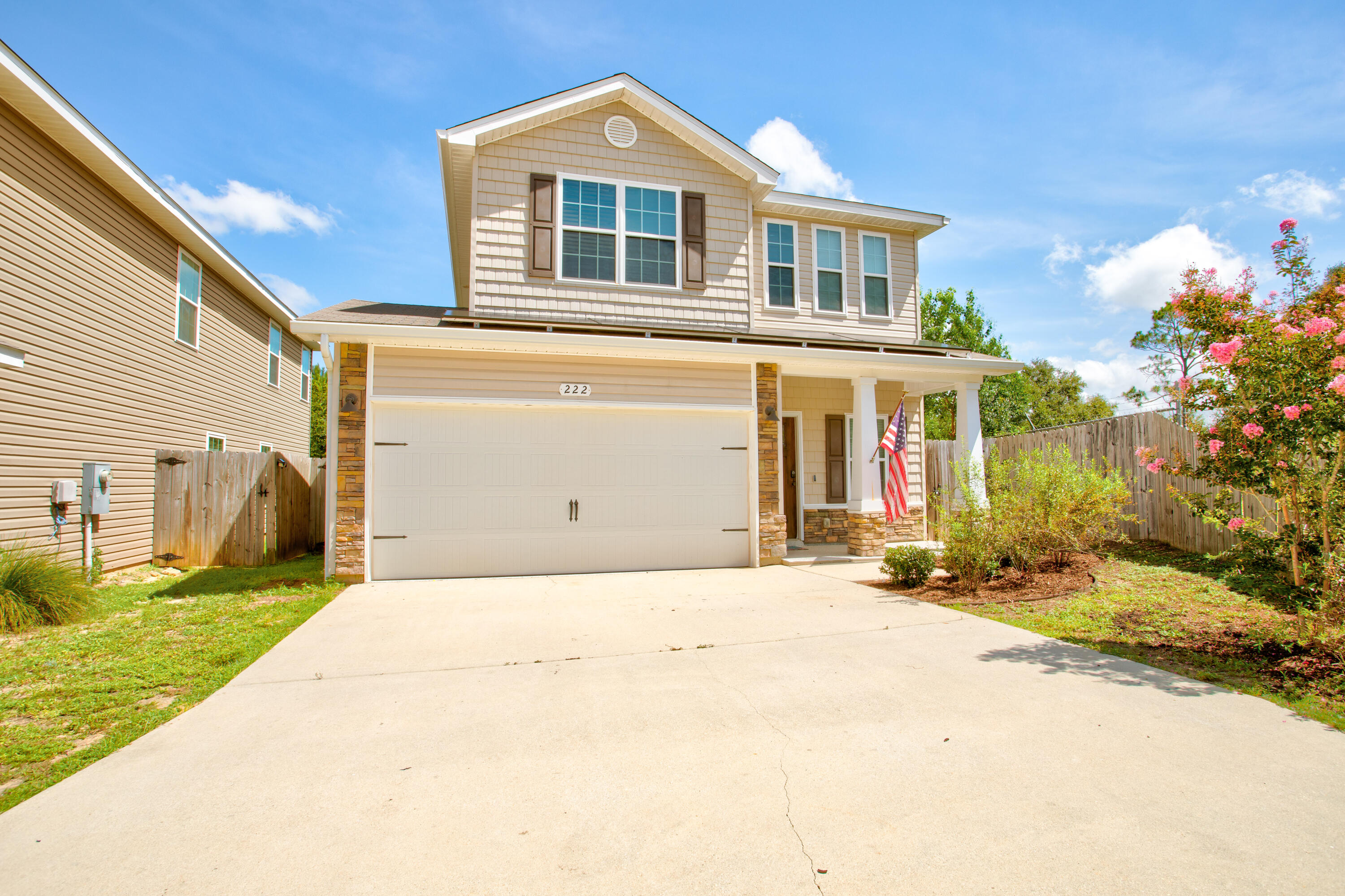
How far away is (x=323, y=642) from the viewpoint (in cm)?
539

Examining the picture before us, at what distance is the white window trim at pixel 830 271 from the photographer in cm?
1180

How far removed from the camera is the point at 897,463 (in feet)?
31.7

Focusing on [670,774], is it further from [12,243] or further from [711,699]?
[12,243]

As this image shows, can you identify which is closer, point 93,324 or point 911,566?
point 911,566

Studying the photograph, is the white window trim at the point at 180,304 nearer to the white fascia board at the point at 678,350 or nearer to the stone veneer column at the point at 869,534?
the white fascia board at the point at 678,350

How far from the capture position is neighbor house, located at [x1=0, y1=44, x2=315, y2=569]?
24.3 feet

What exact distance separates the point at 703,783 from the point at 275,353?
16359mm

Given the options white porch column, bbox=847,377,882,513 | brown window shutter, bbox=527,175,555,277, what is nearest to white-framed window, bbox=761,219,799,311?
white porch column, bbox=847,377,882,513

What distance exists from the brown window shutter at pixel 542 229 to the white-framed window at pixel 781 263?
3.84 meters

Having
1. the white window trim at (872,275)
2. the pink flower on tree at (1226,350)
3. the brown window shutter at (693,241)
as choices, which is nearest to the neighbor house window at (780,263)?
the white window trim at (872,275)

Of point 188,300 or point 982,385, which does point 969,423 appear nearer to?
point 188,300

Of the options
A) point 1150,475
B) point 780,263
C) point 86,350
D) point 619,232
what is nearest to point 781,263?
point 780,263

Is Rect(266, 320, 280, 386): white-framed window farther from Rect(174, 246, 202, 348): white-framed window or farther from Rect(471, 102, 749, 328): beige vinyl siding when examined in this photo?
Rect(471, 102, 749, 328): beige vinyl siding

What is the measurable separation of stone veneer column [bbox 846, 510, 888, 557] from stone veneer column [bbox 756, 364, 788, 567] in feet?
4.59
